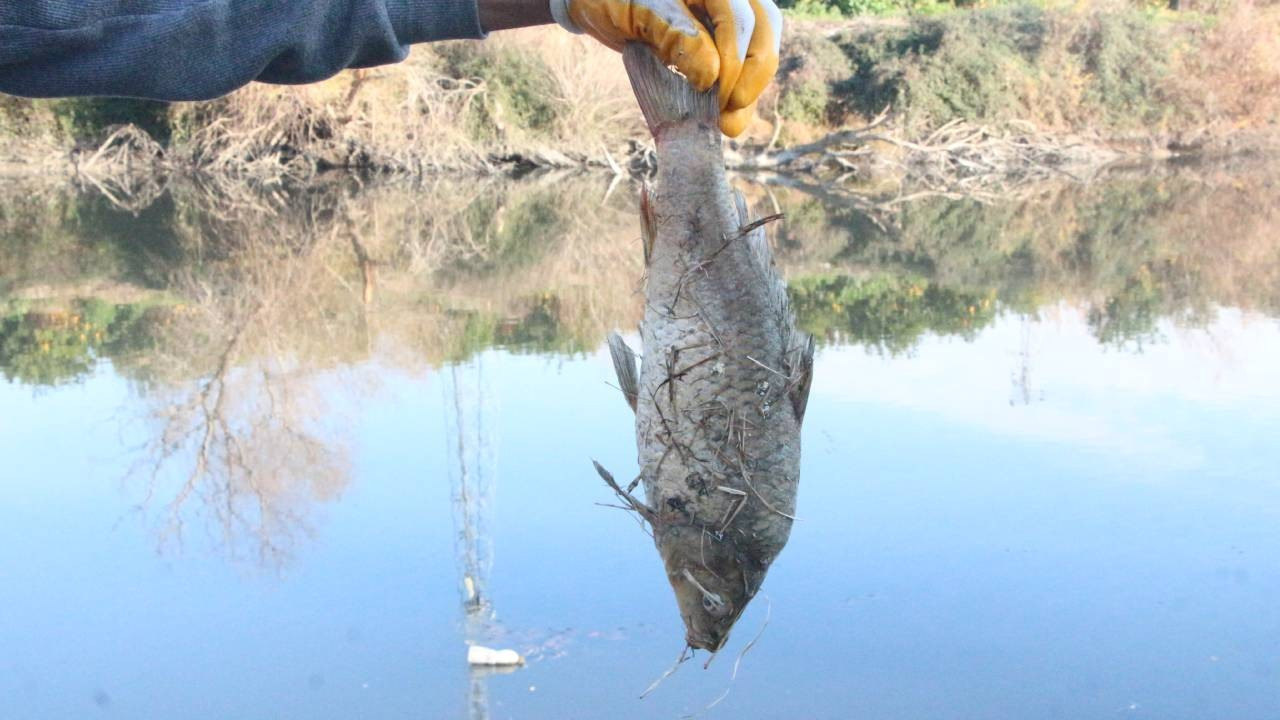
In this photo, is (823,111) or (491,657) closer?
(491,657)

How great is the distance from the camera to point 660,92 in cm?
260

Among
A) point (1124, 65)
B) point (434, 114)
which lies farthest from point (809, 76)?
point (434, 114)

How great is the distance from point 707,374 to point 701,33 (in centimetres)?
71

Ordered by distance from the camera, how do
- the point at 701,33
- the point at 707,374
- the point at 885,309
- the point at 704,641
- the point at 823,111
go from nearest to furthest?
the point at 707,374 → the point at 701,33 → the point at 704,641 → the point at 885,309 → the point at 823,111

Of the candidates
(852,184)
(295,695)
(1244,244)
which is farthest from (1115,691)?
(852,184)

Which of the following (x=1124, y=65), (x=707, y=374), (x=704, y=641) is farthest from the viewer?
(x=1124, y=65)

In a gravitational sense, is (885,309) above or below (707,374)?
below

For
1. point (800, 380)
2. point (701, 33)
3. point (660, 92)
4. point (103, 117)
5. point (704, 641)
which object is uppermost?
point (103, 117)

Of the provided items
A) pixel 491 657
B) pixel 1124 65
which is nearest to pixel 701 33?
pixel 491 657

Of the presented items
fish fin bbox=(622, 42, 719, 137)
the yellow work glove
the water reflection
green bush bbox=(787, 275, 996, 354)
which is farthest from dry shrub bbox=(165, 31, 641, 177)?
fish fin bbox=(622, 42, 719, 137)

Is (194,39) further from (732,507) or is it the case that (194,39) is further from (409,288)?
(409,288)

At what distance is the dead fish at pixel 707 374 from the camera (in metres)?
2.51

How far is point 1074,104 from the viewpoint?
101 ft

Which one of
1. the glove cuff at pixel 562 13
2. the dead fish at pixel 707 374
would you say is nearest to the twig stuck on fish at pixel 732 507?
the dead fish at pixel 707 374
